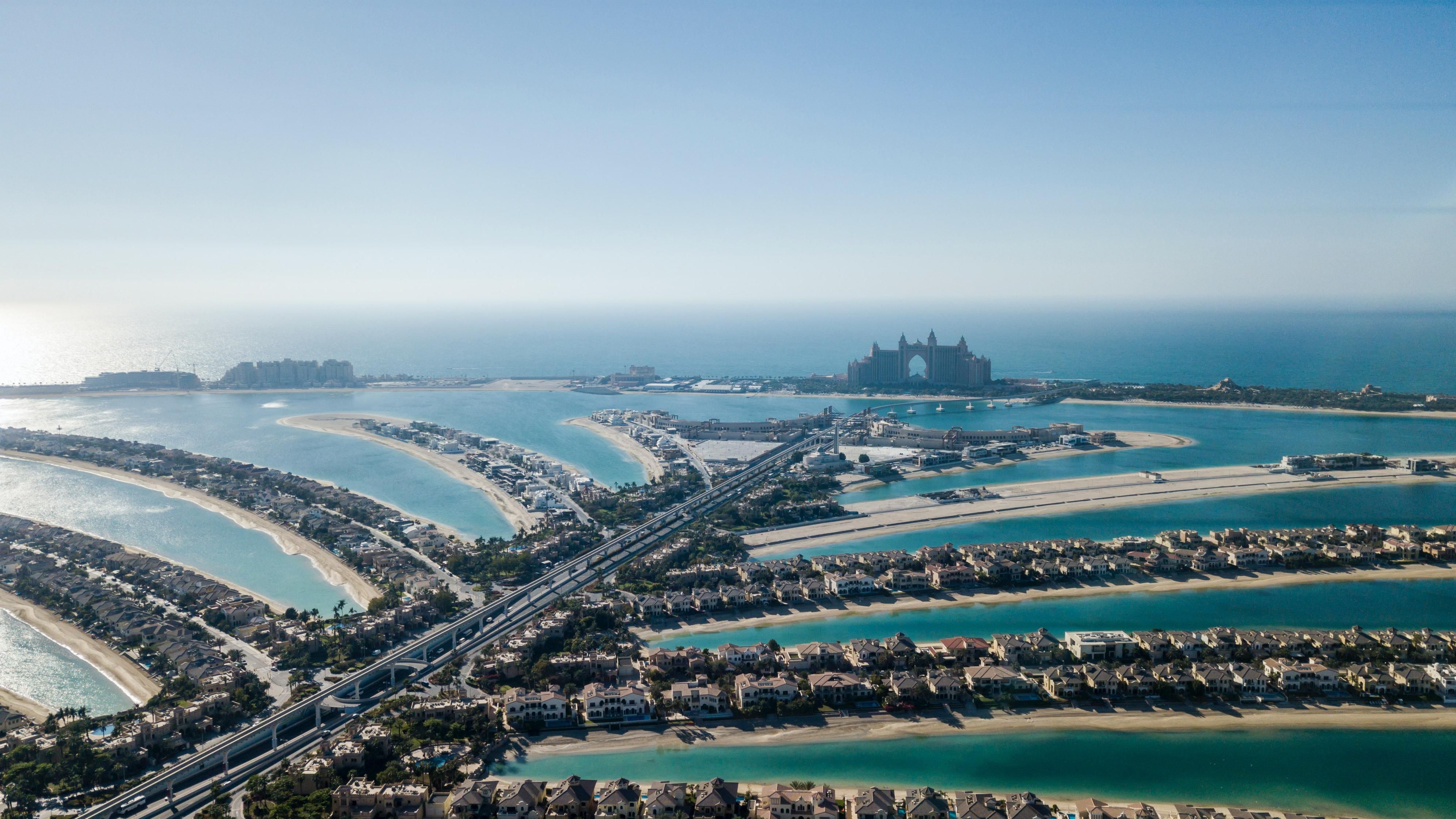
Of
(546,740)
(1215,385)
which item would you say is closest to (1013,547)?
(546,740)

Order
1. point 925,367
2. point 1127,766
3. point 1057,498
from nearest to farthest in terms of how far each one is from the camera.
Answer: point 1127,766 < point 1057,498 < point 925,367

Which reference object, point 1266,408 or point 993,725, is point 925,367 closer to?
point 1266,408

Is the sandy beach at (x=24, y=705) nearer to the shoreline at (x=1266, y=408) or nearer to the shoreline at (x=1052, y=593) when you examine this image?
the shoreline at (x=1052, y=593)

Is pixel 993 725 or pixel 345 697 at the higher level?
pixel 345 697

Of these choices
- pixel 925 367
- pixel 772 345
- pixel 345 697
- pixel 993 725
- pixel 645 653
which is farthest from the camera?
pixel 772 345

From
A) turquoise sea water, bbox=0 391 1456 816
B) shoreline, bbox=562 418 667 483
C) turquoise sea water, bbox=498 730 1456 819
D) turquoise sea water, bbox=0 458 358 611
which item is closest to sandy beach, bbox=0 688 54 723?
turquoise sea water, bbox=0 391 1456 816

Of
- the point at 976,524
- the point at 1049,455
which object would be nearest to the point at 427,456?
the point at 976,524

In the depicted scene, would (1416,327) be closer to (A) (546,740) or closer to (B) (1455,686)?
(B) (1455,686)
